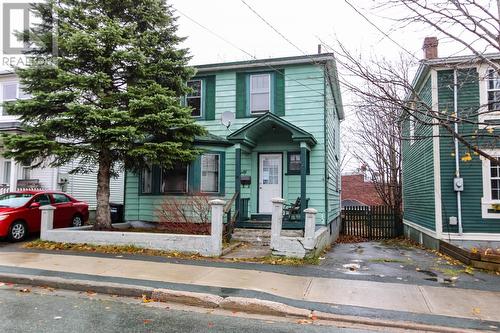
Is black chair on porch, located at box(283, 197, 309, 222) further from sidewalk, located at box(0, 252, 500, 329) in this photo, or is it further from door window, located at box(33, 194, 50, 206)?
door window, located at box(33, 194, 50, 206)

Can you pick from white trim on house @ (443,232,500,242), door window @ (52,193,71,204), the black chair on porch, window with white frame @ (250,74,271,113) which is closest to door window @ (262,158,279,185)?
the black chair on porch

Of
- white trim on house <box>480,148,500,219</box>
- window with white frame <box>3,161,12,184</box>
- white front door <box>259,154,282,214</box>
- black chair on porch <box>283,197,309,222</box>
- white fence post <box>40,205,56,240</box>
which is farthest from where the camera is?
window with white frame <box>3,161,12,184</box>

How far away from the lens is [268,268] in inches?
322

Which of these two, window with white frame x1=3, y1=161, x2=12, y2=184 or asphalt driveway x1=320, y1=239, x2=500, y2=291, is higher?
window with white frame x1=3, y1=161, x2=12, y2=184

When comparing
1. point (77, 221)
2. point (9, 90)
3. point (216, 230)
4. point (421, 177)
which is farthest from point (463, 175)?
point (9, 90)

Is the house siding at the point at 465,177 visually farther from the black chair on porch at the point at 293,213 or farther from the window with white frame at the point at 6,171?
the window with white frame at the point at 6,171

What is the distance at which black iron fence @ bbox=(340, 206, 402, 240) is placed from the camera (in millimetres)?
20047

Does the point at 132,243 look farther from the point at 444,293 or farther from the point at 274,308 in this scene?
the point at 444,293

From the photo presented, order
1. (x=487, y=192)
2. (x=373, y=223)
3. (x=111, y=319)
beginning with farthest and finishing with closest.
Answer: (x=373, y=223) → (x=487, y=192) → (x=111, y=319)

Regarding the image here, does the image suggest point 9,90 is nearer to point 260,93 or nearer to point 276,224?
point 260,93

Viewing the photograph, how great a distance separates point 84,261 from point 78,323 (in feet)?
13.0

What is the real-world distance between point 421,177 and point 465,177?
9.14ft

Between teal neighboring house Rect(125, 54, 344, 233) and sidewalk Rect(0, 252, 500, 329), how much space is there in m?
4.32

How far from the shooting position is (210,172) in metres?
13.3
